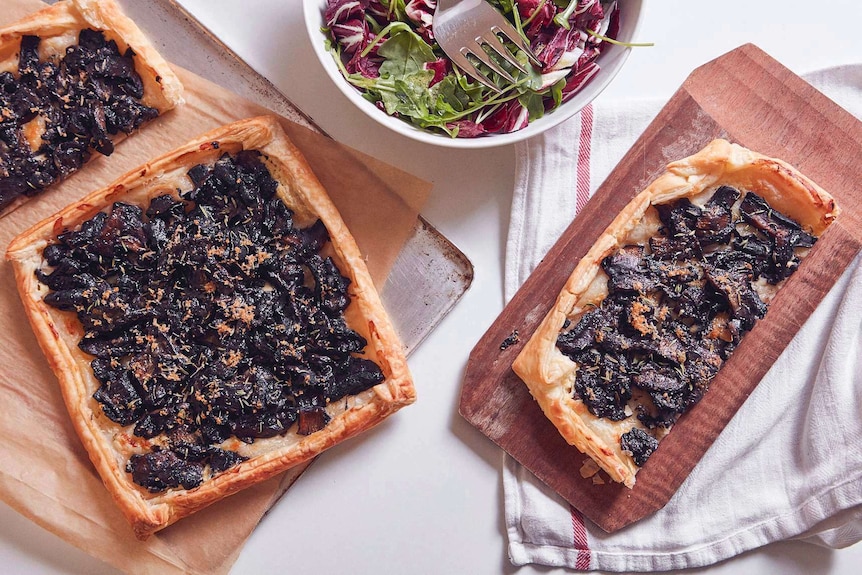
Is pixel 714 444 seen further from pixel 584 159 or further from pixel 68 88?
pixel 68 88

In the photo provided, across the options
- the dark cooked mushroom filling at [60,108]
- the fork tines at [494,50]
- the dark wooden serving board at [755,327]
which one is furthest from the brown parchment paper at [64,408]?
the dark wooden serving board at [755,327]

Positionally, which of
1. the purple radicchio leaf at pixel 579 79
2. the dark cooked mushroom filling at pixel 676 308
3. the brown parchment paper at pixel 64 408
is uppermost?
the purple radicchio leaf at pixel 579 79

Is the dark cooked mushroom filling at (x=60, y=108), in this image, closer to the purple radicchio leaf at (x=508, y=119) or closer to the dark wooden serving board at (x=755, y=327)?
the purple radicchio leaf at (x=508, y=119)

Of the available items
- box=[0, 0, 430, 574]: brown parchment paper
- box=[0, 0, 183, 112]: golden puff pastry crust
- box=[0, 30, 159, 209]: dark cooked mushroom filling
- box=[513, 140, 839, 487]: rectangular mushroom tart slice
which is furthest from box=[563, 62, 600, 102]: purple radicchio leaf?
box=[0, 30, 159, 209]: dark cooked mushroom filling

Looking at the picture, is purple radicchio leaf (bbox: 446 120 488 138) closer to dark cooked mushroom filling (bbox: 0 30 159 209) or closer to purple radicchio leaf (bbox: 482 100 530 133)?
purple radicchio leaf (bbox: 482 100 530 133)

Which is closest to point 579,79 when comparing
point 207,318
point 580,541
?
point 207,318

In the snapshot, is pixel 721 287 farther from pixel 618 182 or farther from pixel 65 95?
pixel 65 95

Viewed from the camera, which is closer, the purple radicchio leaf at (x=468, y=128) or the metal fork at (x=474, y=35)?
the metal fork at (x=474, y=35)
